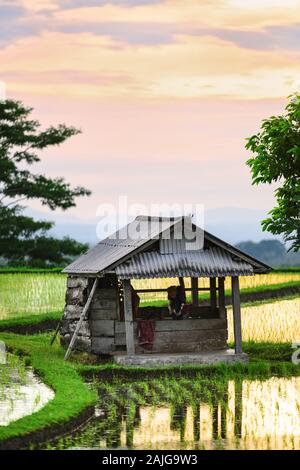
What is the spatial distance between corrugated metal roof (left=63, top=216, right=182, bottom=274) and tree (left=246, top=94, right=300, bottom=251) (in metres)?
3.14

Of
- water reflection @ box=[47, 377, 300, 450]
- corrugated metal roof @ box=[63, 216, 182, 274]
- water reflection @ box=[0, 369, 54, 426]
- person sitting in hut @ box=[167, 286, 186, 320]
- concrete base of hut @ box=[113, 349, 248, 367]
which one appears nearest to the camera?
water reflection @ box=[47, 377, 300, 450]

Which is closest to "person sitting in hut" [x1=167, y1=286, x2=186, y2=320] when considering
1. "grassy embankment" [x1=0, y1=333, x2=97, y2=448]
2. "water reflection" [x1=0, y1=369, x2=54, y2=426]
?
"grassy embankment" [x1=0, y1=333, x2=97, y2=448]

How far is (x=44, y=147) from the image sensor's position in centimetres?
4662

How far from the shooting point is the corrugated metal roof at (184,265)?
20969 mm

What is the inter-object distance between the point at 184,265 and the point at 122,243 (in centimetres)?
182

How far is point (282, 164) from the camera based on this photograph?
24281mm

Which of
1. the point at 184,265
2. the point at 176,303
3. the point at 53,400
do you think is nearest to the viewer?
the point at 53,400

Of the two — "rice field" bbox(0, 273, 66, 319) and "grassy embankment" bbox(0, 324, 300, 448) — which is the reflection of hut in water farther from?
"rice field" bbox(0, 273, 66, 319)

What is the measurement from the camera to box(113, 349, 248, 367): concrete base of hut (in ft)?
68.0

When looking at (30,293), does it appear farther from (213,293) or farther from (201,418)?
(201,418)

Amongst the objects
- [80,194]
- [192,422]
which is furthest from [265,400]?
[80,194]

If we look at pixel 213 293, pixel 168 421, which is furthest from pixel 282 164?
pixel 168 421

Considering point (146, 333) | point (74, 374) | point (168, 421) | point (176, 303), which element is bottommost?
point (168, 421)

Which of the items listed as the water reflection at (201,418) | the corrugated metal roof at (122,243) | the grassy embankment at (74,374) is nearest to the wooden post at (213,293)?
the grassy embankment at (74,374)
